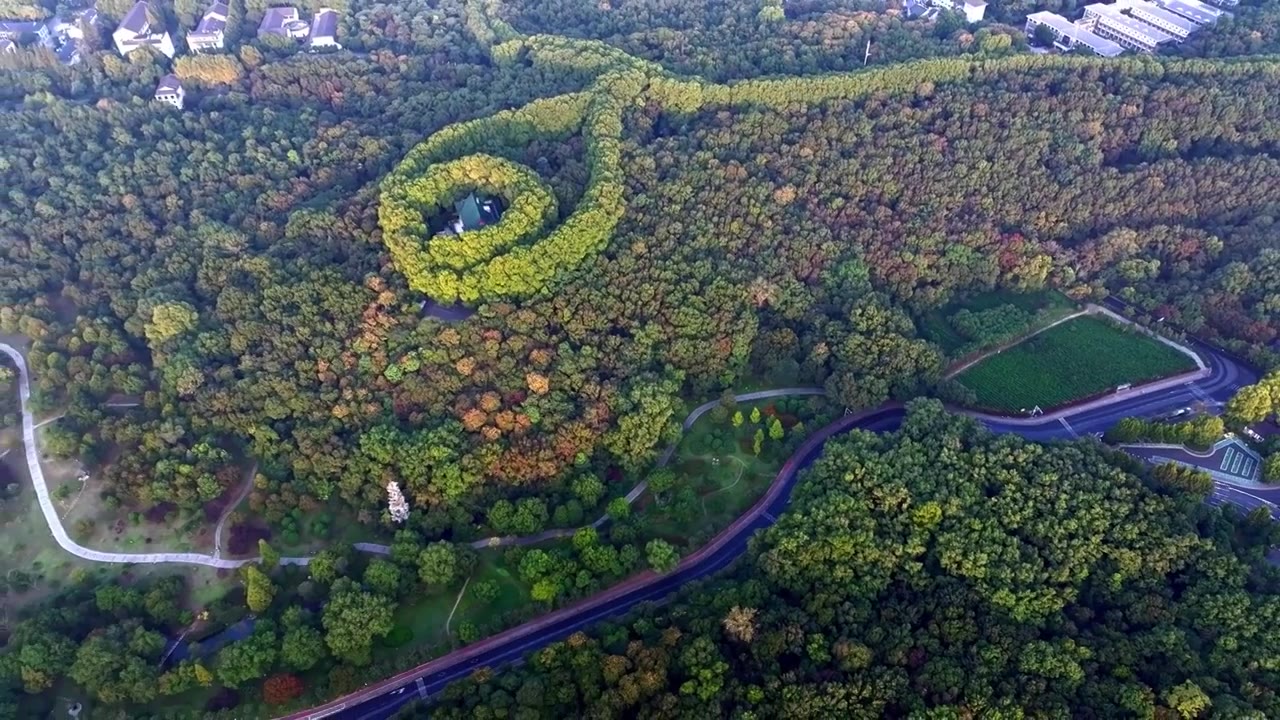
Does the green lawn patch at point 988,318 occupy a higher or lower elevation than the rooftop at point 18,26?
lower

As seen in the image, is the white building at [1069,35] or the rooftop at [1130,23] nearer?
the white building at [1069,35]

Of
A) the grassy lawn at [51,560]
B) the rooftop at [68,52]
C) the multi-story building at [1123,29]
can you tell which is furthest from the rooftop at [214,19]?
the multi-story building at [1123,29]

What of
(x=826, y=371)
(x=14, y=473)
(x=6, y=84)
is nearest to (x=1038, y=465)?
(x=826, y=371)

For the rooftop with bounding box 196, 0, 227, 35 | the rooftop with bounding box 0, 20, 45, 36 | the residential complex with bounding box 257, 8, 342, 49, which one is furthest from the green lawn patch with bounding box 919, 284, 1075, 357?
the rooftop with bounding box 0, 20, 45, 36

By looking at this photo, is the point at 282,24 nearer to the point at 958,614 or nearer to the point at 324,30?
the point at 324,30

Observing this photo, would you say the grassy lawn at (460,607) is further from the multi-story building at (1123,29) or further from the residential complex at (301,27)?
the multi-story building at (1123,29)

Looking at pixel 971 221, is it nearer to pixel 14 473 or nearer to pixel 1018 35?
pixel 1018 35

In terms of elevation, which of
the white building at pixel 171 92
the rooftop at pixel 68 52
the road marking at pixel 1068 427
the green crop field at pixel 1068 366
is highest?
A: the rooftop at pixel 68 52

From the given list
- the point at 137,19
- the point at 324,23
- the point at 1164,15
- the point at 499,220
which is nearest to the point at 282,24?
the point at 324,23

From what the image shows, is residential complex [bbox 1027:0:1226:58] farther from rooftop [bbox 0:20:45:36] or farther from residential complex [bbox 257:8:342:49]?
rooftop [bbox 0:20:45:36]
